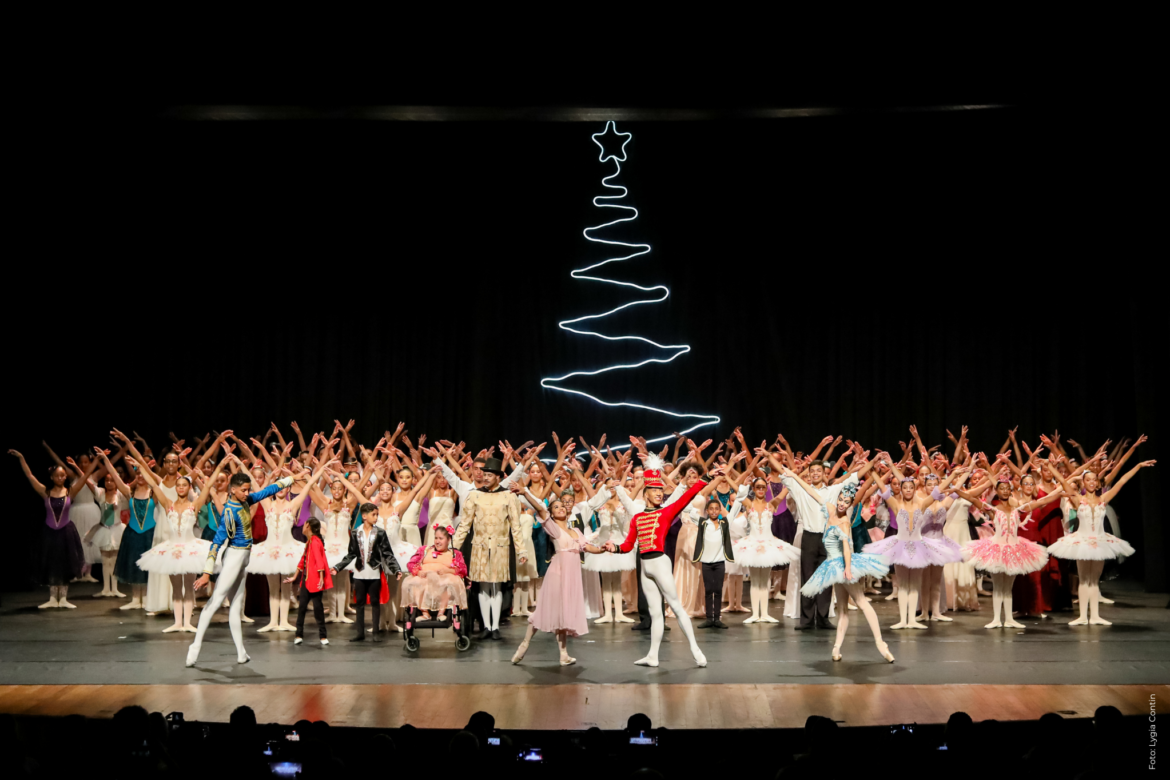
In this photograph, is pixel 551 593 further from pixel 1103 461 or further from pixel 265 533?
pixel 1103 461

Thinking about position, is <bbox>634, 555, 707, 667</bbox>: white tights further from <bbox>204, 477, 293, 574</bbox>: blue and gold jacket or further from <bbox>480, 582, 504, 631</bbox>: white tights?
<bbox>204, 477, 293, 574</bbox>: blue and gold jacket

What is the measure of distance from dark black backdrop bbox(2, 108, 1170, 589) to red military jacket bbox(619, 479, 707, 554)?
25.3 ft

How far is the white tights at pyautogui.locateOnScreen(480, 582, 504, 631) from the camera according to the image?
886 centimetres

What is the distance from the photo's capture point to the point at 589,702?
6527mm

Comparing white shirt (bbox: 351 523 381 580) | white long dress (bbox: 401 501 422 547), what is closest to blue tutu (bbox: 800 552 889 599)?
white shirt (bbox: 351 523 381 580)

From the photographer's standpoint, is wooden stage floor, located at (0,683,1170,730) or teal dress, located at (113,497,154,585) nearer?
wooden stage floor, located at (0,683,1170,730)

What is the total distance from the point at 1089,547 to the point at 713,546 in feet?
10.9

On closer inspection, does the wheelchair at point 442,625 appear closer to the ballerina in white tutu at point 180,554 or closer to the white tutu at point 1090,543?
the ballerina in white tutu at point 180,554

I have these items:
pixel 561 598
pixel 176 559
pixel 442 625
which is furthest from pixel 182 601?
pixel 561 598

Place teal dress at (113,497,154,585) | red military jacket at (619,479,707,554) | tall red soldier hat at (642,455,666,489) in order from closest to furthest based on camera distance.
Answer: red military jacket at (619,479,707,554) < tall red soldier hat at (642,455,666,489) < teal dress at (113,497,154,585)

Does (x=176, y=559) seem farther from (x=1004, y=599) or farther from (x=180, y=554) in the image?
(x=1004, y=599)

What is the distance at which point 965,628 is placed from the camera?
30.9ft

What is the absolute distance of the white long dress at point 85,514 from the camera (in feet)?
39.1

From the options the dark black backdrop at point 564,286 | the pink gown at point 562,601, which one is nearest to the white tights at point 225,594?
the pink gown at point 562,601
